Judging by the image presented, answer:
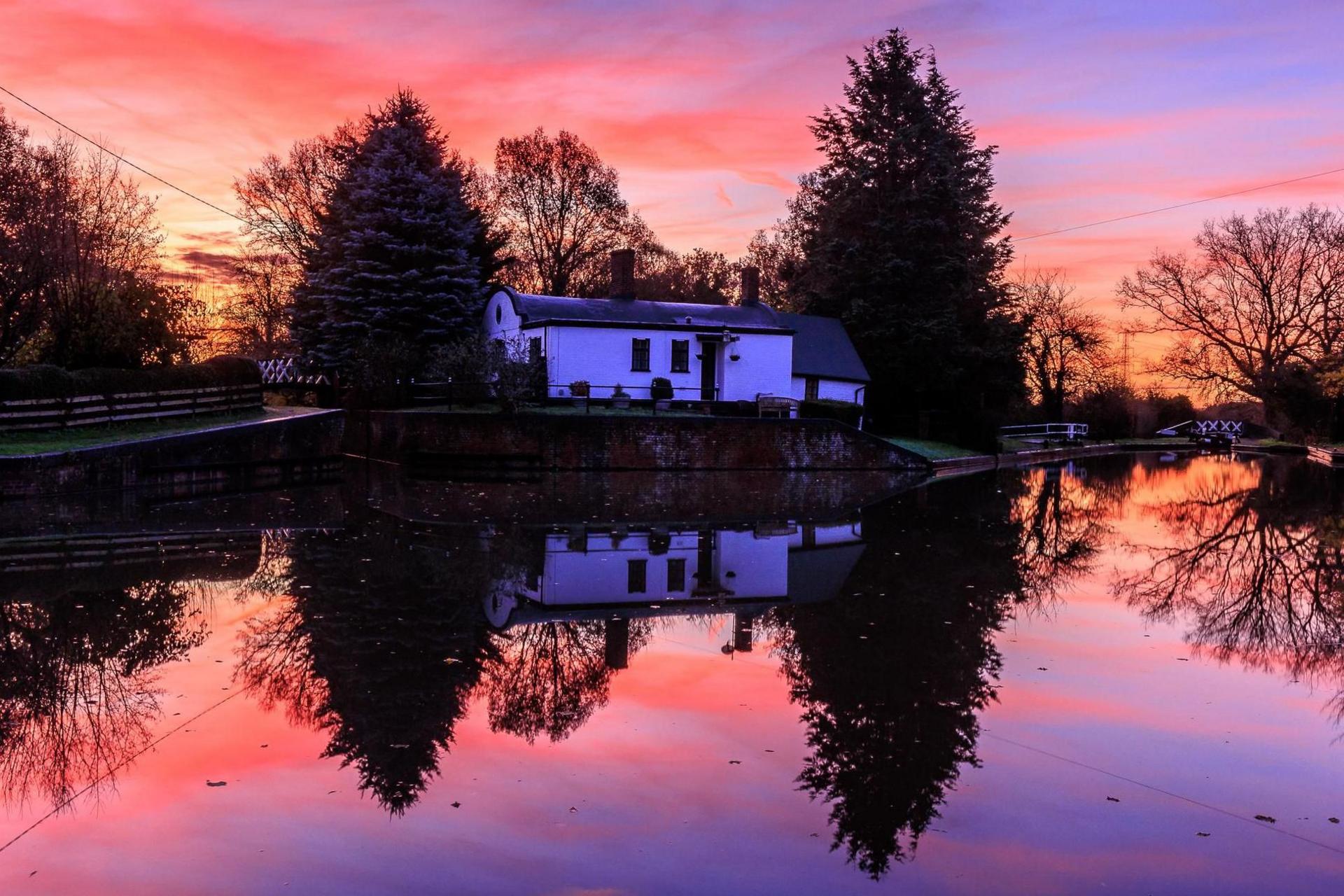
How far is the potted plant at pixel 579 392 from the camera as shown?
3400cm

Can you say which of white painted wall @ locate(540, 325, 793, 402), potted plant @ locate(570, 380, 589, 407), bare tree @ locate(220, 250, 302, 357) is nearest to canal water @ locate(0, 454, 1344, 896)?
potted plant @ locate(570, 380, 589, 407)

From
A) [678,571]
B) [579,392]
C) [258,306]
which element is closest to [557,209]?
[258,306]

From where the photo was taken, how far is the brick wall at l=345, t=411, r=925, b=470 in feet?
96.2

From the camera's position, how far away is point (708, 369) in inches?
1496

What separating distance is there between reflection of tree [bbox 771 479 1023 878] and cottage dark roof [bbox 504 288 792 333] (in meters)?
22.5

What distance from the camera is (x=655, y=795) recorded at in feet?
18.5

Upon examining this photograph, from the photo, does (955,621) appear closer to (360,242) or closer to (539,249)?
(360,242)

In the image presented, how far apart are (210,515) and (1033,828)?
1538cm

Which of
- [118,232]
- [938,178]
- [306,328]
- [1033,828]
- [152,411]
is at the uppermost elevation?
[938,178]

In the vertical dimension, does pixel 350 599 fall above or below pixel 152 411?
below

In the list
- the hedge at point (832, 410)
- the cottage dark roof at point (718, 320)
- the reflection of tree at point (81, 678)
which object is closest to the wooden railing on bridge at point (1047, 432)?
the cottage dark roof at point (718, 320)

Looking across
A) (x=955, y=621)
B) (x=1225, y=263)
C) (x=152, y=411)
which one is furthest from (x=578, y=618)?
(x=1225, y=263)

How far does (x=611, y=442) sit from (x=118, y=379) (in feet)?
41.6

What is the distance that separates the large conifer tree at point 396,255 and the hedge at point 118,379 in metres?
7.94
